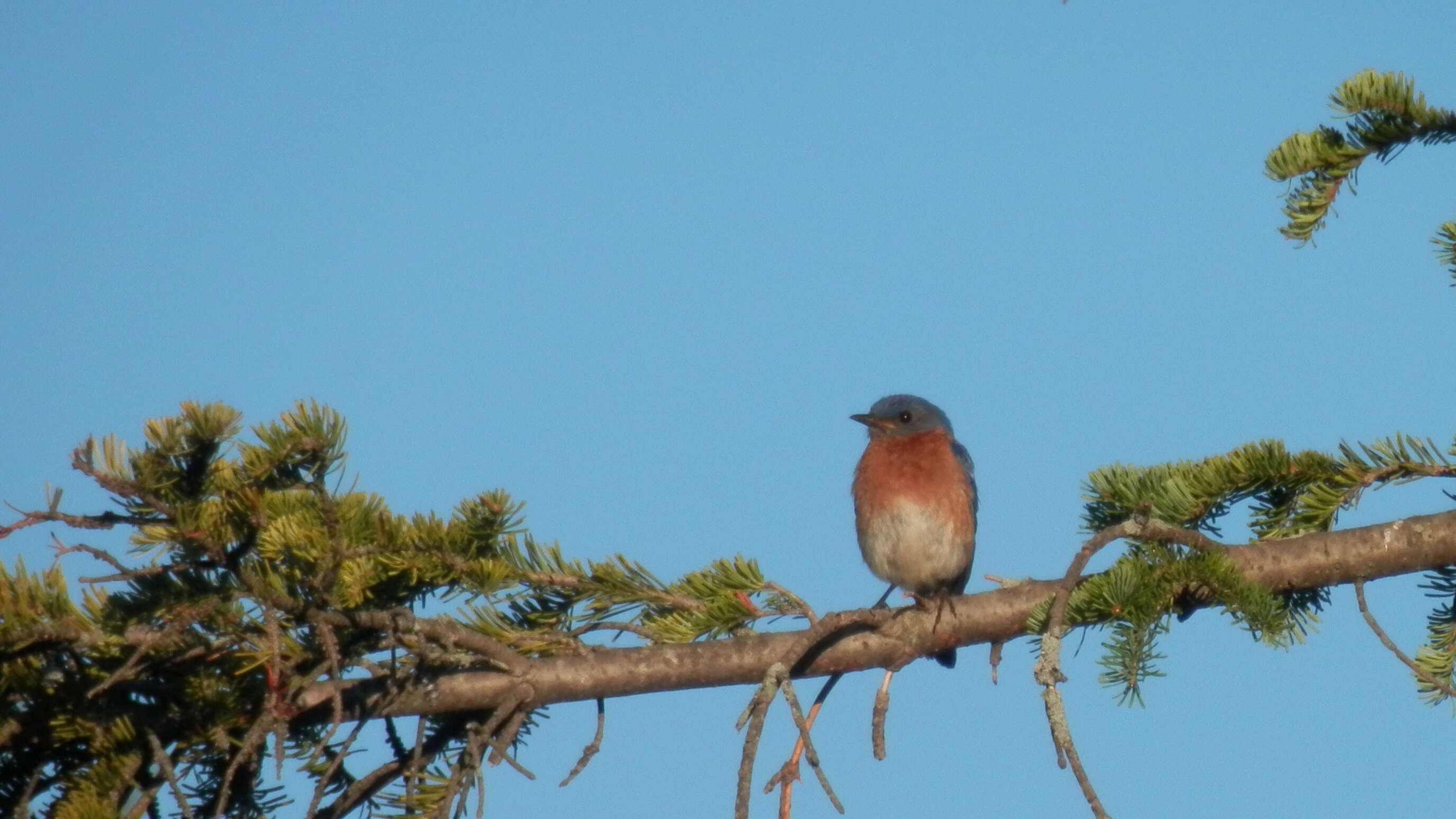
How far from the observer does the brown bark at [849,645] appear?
4133 mm

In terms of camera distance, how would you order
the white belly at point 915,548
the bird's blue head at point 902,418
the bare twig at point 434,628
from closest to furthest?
the bare twig at point 434,628 < the white belly at point 915,548 < the bird's blue head at point 902,418

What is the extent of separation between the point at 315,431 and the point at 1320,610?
347 centimetres

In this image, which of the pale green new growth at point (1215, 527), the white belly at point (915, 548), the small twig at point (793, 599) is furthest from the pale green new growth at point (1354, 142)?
the white belly at point (915, 548)

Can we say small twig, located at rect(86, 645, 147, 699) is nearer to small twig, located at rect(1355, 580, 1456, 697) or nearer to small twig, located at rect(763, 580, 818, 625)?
small twig, located at rect(763, 580, 818, 625)

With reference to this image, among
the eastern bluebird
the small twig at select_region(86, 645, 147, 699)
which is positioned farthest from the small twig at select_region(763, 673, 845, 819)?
the eastern bluebird

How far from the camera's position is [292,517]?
371cm

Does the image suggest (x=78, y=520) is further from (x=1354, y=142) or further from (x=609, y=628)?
(x=1354, y=142)

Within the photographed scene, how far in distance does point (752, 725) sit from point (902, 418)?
5245 millimetres

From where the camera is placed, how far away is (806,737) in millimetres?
3385

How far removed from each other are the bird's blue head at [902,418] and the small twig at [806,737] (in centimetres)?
485

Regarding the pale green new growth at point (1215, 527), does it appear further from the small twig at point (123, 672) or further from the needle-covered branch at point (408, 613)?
the small twig at point (123, 672)

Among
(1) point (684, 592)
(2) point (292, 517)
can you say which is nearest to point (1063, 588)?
(1) point (684, 592)

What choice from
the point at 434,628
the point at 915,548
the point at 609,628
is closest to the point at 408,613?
the point at 434,628

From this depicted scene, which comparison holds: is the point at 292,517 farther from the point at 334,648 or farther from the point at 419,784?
the point at 419,784
